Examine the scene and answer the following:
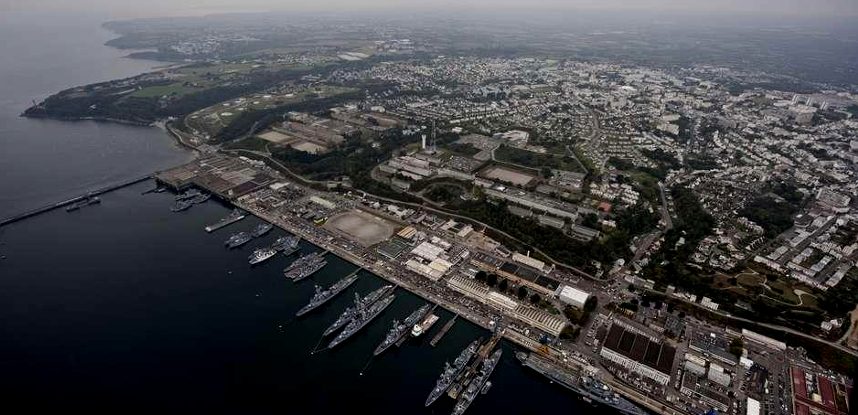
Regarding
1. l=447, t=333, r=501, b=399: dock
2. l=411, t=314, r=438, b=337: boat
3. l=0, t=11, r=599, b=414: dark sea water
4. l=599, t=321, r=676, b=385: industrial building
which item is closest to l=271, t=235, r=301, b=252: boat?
l=0, t=11, r=599, b=414: dark sea water

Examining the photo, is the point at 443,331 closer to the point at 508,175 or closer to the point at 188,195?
the point at 508,175

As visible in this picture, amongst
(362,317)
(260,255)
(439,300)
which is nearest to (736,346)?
(439,300)

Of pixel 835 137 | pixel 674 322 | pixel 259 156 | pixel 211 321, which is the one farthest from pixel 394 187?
pixel 835 137

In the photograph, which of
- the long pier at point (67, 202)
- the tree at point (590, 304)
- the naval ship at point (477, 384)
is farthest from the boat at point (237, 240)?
the tree at point (590, 304)

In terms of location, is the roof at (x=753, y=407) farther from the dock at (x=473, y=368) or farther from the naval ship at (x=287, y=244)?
the naval ship at (x=287, y=244)

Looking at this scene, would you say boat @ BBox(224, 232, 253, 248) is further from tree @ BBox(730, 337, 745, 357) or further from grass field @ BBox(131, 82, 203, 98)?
grass field @ BBox(131, 82, 203, 98)

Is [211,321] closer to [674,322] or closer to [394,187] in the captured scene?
[394,187]
